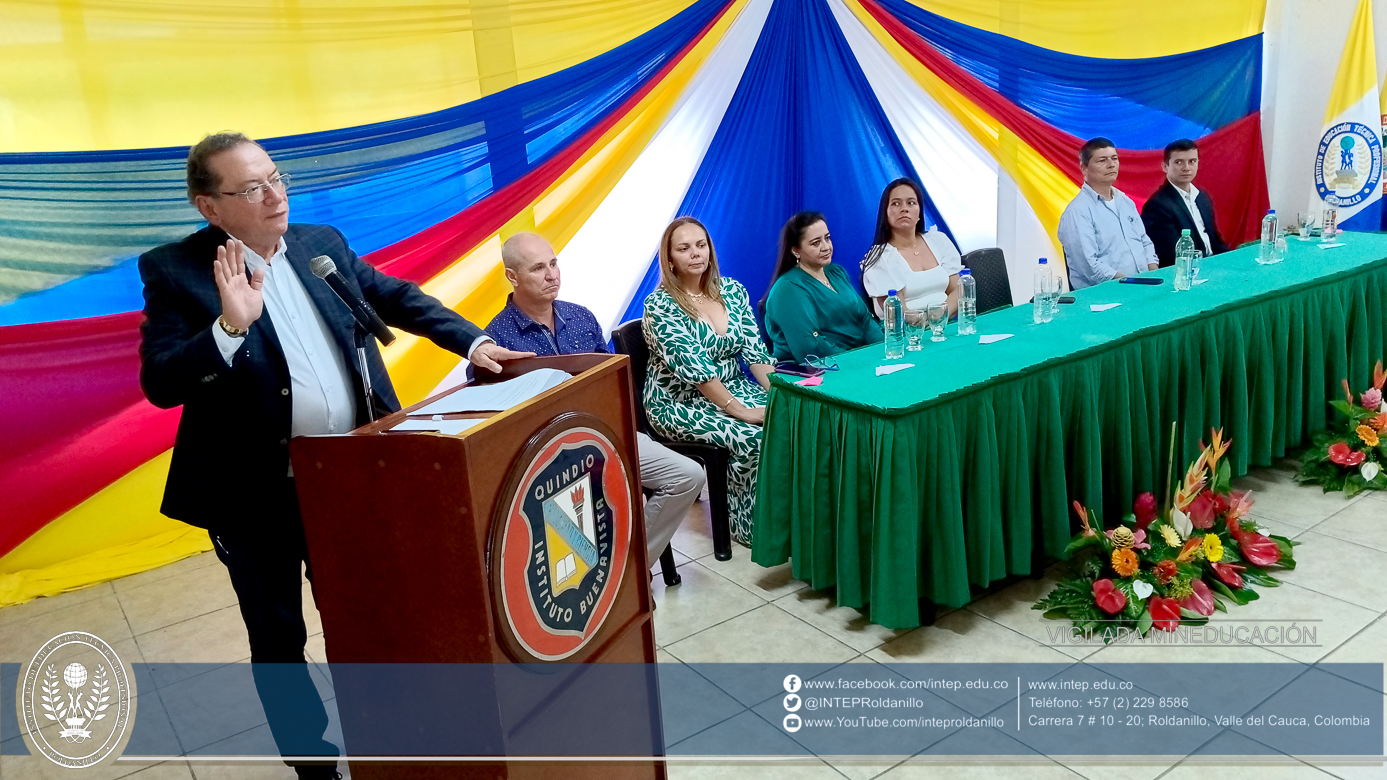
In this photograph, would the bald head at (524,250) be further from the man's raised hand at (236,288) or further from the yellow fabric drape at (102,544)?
the yellow fabric drape at (102,544)

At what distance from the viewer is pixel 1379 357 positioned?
367cm

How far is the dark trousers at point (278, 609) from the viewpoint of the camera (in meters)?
1.75

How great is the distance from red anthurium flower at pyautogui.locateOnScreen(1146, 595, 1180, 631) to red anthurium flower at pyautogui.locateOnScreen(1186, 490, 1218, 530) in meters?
0.29

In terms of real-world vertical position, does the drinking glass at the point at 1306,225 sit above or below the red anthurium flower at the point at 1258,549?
above

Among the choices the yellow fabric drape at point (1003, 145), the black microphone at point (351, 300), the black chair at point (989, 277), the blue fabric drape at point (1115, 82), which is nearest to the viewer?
the black microphone at point (351, 300)

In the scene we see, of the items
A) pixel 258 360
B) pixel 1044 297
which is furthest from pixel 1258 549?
pixel 258 360

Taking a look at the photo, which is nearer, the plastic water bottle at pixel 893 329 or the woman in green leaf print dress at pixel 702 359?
the plastic water bottle at pixel 893 329

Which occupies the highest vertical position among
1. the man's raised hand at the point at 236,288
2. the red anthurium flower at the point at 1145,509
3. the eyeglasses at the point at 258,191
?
the eyeglasses at the point at 258,191

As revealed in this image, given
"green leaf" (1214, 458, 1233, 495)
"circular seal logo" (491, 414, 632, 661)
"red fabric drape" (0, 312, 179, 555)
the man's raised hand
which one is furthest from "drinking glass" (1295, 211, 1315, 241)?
"red fabric drape" (0, 312, 179, 555)

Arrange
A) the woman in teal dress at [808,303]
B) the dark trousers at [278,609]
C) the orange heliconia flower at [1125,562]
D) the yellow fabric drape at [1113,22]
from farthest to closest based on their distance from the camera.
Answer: the yellow fabric drape at [1113,22], the woman in teal dress at [808,303], the orange heliconia flower at [1125,562], the dark trousers at [278,609]

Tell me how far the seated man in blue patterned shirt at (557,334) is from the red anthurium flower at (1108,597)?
111 centimetres

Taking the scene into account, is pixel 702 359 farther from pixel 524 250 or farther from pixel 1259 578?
pixel 1259 578

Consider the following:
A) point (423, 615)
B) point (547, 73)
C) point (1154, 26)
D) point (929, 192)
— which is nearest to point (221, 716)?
point (423, 615)

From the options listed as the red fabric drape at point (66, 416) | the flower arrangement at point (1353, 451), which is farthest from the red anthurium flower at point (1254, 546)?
the red fabric drape at point (66, 416)
